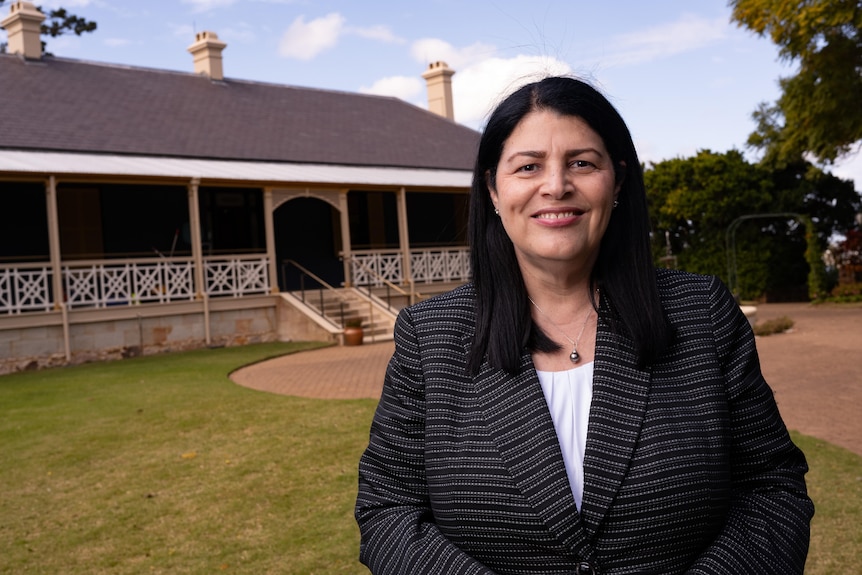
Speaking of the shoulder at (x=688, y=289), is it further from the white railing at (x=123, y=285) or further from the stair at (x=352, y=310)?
the white railing at (x=123, y=285)

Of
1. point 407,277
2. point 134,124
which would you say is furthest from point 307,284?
point 134,124

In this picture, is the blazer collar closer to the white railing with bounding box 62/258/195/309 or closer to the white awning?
the white awning

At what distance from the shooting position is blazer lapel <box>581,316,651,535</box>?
6.34 feet

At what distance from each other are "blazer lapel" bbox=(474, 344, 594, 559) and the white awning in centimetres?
1510

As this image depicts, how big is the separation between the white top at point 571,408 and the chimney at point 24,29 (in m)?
22.2

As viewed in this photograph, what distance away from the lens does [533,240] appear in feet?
6.86

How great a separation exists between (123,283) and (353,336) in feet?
15.1

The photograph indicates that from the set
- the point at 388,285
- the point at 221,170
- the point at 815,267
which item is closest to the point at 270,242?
the point at 221,170

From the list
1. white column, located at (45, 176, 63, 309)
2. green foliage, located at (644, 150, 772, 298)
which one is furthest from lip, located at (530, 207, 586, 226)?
green foliage, located at (644, 150, 772, 298)

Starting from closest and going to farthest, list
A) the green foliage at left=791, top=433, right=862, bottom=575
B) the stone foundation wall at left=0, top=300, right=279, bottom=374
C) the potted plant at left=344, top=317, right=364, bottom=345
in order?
the green foliage at left=791, top=433, right=862, bottom=575 < the stone foundation wall at left=0, top=300, right=279, bottom=374 < the potted plant at left=344, top=317, right=364, bottom=345

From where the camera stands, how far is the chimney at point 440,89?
30797mm

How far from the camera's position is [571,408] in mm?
2086

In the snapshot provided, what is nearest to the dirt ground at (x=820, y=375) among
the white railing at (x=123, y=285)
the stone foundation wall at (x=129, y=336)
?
the stone foundation wall at (x=129, y=336)

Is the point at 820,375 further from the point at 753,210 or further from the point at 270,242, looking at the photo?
the point at 753,210
